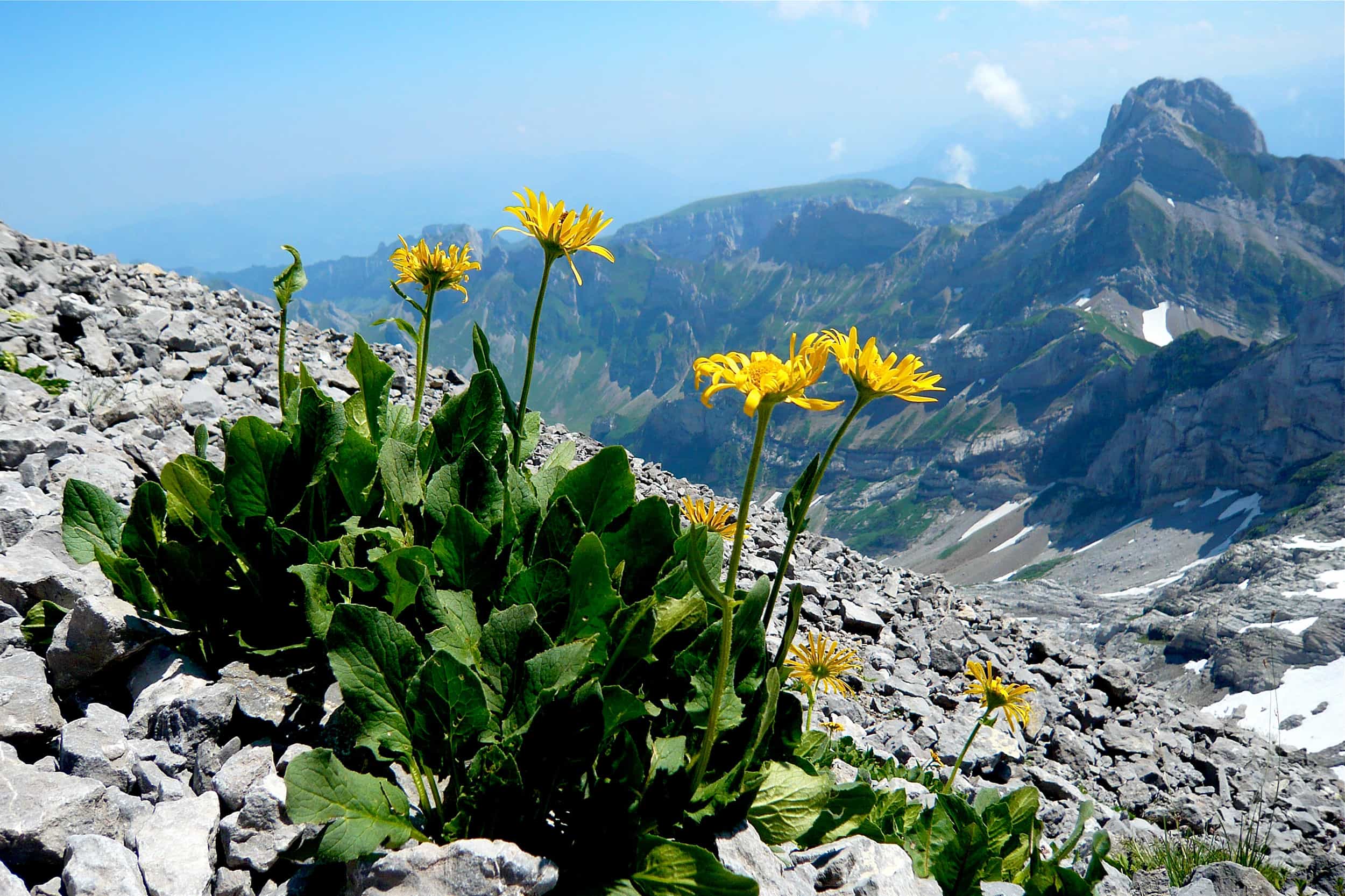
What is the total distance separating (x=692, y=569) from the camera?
2254mm

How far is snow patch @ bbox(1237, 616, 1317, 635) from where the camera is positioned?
92.0 m

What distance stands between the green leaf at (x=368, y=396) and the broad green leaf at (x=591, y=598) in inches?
82.0

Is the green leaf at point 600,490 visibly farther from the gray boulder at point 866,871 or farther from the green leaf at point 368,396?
the gray boulder at point 866,871

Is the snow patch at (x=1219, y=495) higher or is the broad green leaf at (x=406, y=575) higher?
the broad green leaf at (x=406, y=575)

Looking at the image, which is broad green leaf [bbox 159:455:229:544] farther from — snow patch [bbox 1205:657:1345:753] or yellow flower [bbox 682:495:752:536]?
snow patch [bbox 1205:657:1345:753]

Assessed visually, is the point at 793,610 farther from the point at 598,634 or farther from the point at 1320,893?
the point at 1320,893

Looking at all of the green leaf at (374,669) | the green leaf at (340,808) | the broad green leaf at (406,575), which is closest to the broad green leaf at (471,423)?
the broad green leaf at (406,575)

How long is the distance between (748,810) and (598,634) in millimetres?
1189

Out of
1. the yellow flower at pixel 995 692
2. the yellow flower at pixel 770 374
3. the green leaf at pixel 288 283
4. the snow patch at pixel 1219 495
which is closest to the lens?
the yellow flower at pixel 770 374

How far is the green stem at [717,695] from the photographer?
261cm

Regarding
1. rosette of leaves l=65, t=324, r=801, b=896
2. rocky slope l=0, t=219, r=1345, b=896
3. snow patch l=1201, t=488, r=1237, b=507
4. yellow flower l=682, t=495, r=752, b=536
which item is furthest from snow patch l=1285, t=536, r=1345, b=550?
rosette of leaves l=65, t=324, r=801, b=896

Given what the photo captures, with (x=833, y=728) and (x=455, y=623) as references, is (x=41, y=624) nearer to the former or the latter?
(x=455, y=623)

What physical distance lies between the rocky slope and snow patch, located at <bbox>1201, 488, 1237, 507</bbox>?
19726 cm

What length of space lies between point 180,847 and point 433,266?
3369 mm
